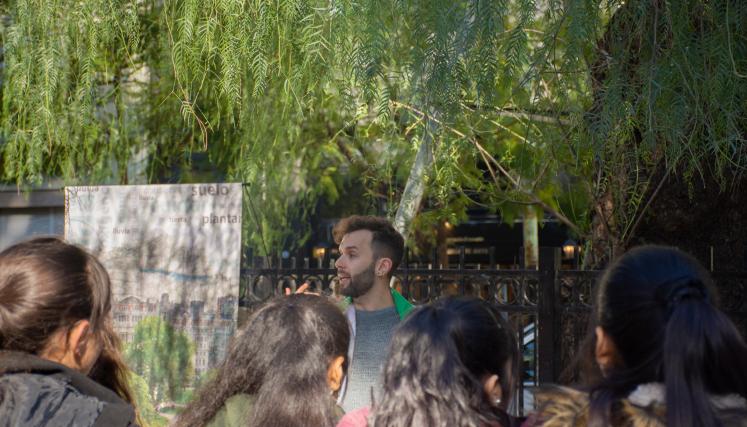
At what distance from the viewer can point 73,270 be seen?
2.25m

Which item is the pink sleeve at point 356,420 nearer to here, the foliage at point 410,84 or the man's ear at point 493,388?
the man's ear at point 493,388

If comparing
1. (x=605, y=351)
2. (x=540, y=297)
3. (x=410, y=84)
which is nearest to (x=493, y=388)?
(x=605, y=351)

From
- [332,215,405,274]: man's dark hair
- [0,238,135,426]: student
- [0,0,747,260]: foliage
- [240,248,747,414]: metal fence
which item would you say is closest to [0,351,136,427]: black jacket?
[0,238,135,426]: student

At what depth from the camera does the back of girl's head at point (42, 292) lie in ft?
7.15

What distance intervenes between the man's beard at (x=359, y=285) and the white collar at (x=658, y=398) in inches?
105

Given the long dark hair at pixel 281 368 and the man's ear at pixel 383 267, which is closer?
the long dark hair at pixel 281 368

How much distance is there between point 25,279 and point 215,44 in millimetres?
3001

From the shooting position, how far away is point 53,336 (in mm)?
2234

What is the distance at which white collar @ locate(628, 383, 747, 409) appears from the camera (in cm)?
193

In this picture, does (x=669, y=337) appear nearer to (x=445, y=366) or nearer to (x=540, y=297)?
(x=445, y=366)

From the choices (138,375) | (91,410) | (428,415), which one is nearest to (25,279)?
(91,410)

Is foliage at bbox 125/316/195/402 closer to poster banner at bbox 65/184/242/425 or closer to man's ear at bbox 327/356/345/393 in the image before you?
poster banner at bbox 65/184/242/425

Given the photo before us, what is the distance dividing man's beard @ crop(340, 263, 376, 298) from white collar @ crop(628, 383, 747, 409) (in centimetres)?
267

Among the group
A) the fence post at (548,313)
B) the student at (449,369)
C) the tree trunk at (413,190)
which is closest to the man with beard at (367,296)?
the fence post at (548,313)
